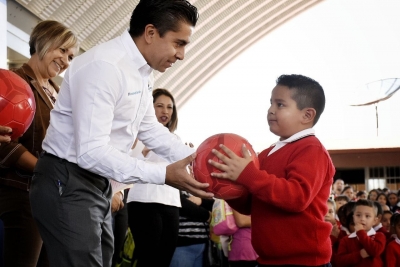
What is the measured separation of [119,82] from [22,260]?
1.31m

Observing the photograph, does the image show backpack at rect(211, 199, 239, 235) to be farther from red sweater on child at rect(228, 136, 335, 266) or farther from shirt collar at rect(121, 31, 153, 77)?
shirt collar at rect(121, 31, 153, 77)

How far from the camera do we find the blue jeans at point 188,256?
20.8ft

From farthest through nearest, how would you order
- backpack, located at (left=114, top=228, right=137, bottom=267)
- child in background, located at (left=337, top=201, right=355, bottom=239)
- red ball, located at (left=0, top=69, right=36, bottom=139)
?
child in background, located at (left=337, top=201, right=355, bottom=239)
backpack, located at (left=114, top=228, right=137, bottom=267)
red ball, located at (left=0, top=69, right=36, bottom=139)

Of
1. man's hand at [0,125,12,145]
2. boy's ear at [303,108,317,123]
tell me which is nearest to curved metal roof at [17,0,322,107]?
man's hand at [0,125,12,145]

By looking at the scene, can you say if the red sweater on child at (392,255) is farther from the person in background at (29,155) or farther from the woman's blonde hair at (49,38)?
the woman's blonde hair at (49,38)

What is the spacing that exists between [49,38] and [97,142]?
1.37m

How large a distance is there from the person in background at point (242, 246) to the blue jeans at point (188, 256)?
1.59 ft

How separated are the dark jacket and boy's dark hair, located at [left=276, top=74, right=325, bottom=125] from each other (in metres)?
1.49

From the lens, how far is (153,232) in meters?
5.22

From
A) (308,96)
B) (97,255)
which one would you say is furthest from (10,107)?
(308,96)

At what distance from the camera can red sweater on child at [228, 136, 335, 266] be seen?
3.25 meters

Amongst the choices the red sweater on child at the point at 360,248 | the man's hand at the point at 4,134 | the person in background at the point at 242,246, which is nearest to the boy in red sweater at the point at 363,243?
the red sweater on child at the point at 360,248

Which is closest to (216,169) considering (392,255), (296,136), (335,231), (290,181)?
(290,181)

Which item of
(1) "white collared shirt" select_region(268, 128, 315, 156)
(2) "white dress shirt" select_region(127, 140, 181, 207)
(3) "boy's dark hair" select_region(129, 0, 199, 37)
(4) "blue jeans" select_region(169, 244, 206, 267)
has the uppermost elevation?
(3) "boy's dark hair" select_region(129, 0, 199, 37)
